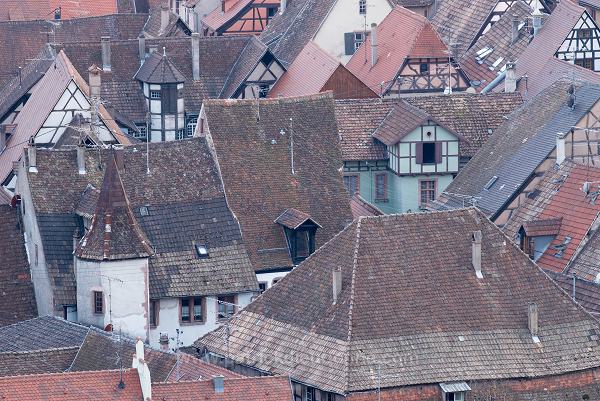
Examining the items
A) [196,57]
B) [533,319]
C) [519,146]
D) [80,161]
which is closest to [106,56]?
[196,57]

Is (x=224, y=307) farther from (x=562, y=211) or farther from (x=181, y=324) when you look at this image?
(x=562, y=211)

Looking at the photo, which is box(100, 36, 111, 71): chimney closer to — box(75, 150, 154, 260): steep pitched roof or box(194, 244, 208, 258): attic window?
box(194, 244, 208, 258): attic window

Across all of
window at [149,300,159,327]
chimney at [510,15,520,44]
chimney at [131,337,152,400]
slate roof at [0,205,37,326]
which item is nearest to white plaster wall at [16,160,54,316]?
slate roof at [0,205,37,326]

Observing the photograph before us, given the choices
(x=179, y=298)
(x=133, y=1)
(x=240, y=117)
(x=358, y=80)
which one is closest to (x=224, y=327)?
(x=179, y=298)

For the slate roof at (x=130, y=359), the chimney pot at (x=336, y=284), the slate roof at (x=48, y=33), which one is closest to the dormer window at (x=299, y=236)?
the slate roof at (x=130, y=359)

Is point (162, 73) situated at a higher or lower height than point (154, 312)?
higher

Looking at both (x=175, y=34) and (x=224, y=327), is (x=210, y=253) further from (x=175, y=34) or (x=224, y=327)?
(x=175, y=34)
